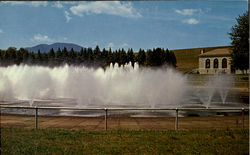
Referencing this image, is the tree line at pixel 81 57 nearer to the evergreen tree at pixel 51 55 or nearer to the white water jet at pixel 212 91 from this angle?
the evergreen tree at pixel 51 55

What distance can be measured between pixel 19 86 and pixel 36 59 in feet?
317

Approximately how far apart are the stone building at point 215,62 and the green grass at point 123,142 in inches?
3835

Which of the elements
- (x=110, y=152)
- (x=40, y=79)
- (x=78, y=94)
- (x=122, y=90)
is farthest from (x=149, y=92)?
(x=110, y=152)

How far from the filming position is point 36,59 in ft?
401

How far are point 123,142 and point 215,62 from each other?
104m

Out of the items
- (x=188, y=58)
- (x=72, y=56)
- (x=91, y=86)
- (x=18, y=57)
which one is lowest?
(x=91, y=86)

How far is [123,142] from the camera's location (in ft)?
28.6

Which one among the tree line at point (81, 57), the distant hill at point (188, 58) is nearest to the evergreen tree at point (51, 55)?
the tree line at point (81, 57)

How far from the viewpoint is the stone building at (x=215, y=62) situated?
101 m

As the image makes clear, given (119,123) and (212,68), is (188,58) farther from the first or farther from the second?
(119,123)

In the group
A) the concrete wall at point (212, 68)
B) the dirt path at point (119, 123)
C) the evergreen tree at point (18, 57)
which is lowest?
the dirt path at point (119, 123)

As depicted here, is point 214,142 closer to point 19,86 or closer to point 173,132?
point 173,132

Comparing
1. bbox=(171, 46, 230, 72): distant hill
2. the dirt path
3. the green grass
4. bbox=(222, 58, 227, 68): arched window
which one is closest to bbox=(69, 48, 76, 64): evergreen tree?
A: bbox=(171, 46, 230, 72): distant hill

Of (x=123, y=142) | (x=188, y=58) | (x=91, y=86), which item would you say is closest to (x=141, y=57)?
(x=188, y=58)
